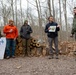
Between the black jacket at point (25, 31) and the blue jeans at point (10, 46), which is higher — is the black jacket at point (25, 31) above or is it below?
above

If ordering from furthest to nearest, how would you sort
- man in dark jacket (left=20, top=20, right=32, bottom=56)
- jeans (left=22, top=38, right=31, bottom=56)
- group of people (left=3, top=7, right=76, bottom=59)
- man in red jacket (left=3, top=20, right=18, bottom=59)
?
jeans (left=22, top=38, right=31, bottom=56)
man in dark jacket (left=20, top=20, right=32, bottom=56)
man in red jacket (left=3, top=20, right=18, bottom=59)
group of people (left=3, top=7, right=76, bottom=59)

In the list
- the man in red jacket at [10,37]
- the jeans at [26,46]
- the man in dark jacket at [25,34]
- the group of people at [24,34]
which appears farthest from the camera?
the jeans at [26,46]

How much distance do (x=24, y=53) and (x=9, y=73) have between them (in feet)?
16.0

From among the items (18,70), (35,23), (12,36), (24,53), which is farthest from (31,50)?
(35,23)

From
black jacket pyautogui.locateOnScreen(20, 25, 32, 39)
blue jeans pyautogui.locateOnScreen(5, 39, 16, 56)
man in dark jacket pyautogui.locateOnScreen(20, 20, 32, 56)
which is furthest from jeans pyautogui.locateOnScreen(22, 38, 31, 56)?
blue jeans pyautogui.locateOnScreen(5, 39, 16, 56)

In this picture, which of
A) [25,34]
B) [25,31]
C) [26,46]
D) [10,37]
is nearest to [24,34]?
[25,34]

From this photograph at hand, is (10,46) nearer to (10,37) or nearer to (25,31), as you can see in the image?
(10,37)

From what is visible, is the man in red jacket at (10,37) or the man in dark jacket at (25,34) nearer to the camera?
the man in red jacket at (10,37)

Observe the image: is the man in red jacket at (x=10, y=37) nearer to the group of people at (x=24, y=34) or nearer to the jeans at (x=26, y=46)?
the group of people at (x=24, y=34)

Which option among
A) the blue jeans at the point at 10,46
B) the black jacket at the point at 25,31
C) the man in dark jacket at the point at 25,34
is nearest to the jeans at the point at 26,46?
the man in dark jacket at the point at 25,34

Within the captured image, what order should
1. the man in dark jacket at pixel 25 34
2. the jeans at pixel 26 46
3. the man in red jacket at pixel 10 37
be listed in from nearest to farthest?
the man in red jacket at pixel 10 37
the man in dark jacket at pixel 25 34
the jeans at pixel 26 46

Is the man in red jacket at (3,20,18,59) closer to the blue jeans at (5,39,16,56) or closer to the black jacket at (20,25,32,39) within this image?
the blue jeans at (5,39,16,56)

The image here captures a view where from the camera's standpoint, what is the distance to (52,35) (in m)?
10.1

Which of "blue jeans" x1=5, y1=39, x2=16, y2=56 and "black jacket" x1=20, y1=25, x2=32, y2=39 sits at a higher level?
"black jacket" x1=20, y1=25, x2=32, y2=39
